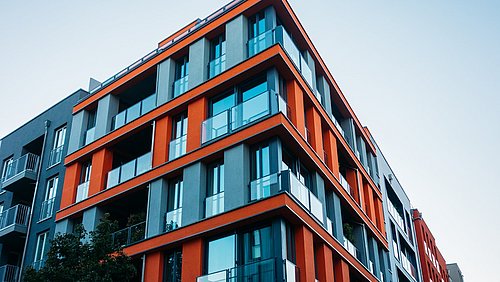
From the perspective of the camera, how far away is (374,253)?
28.4 m

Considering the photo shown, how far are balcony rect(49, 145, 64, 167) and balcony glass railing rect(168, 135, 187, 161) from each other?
27.1ft

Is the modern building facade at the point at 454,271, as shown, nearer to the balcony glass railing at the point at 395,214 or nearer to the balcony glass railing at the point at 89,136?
the balcony glass railing at the point at 395,214

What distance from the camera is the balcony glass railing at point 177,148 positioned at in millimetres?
22250

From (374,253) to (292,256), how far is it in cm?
1134

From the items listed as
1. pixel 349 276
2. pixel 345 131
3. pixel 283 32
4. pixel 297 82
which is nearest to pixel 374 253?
pixel 349 276

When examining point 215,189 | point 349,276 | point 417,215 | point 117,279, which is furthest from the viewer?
point 417,215

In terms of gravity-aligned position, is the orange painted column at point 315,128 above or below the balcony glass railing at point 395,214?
below

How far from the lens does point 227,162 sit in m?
19.9

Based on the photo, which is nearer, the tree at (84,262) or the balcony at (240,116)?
the tree at (84,262)

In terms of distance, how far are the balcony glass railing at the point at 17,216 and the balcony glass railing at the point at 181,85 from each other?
1081 cm

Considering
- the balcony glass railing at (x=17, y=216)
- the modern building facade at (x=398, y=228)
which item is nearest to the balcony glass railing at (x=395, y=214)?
the modern building facade at (x=398, y=228)

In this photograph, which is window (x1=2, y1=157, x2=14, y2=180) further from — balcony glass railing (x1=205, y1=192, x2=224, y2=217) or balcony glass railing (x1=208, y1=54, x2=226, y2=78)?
balcony glass railing (x1=205, y1=192, x2=224, y2=217)

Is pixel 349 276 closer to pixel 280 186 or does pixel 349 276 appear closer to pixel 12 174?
pixel 280 186

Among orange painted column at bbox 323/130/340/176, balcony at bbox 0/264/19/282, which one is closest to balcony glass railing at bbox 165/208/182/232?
orange painted column at bbox 323/130/340/176
